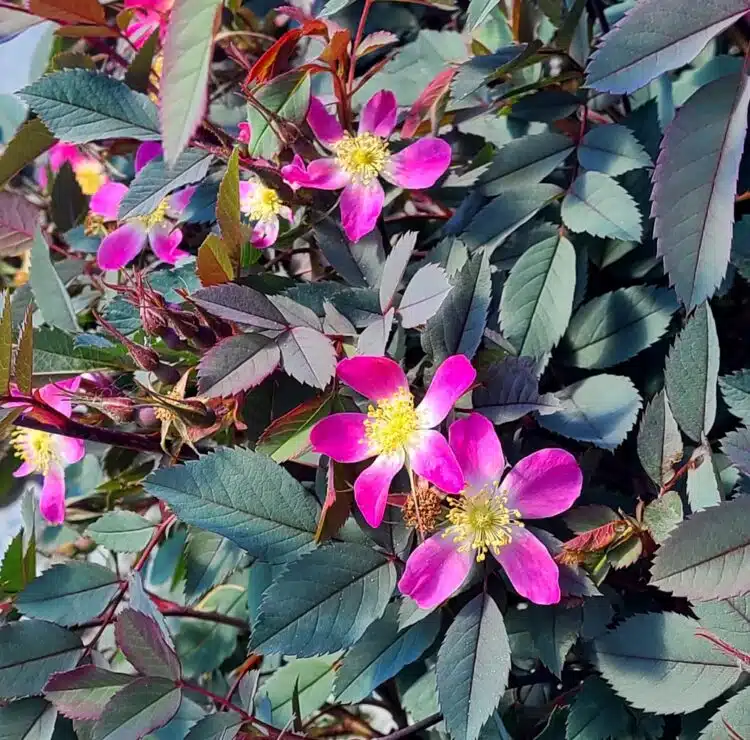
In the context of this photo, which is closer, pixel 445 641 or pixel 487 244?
pixel 445 641

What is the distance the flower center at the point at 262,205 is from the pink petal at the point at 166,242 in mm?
95

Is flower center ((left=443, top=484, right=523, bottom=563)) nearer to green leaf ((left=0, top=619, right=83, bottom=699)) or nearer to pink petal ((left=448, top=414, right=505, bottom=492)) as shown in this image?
→ pink petal ((left=448, top=414, right=505, bottom=492))

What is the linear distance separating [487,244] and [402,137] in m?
0.12

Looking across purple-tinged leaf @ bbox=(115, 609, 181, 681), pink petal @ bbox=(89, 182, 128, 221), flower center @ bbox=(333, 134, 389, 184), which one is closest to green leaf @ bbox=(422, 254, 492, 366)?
flower center @ bbox=(333, 134, 389, 184)

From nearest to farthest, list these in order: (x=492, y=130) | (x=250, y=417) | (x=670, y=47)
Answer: (x=670, y=47)
(x=250, y=417)
(x=492, y=130)

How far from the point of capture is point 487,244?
63cm

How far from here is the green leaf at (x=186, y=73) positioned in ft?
1.31

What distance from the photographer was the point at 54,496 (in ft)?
2.32

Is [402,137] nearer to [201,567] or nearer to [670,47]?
[670,47]

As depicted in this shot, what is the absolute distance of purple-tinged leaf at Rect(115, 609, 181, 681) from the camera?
1.87 feet

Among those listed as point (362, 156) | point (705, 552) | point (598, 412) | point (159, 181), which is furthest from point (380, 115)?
point (705, 552)

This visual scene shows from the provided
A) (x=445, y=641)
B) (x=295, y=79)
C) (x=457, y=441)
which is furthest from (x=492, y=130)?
(x=445, y=641)

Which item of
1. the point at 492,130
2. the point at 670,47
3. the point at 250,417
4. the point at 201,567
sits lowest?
the point at 201,567

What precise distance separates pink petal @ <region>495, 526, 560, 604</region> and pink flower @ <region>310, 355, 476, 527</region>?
2.6 inches
